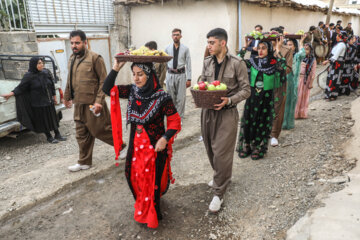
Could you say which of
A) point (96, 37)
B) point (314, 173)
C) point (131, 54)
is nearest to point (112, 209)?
point (131, 54)

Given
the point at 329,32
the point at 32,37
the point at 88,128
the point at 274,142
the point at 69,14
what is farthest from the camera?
the point at 329,32

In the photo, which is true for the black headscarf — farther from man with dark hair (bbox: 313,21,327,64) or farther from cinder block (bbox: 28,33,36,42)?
man with dark hair (bbox: 313,21,327,64)

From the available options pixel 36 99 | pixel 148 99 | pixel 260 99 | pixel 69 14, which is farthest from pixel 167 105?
pixel 69 14

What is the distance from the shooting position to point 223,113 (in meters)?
3.29

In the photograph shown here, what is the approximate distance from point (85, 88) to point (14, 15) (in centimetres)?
515

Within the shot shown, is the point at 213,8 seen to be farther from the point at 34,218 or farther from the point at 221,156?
the point at 34,218

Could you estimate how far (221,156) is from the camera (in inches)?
130

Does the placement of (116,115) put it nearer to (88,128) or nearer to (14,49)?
(88,128)

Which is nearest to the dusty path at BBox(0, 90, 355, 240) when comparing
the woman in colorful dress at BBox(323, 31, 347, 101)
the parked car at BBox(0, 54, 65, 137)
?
the parked car at BBox(0, 54, 65, 137)

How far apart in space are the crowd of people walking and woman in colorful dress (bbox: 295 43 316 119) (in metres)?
0.02

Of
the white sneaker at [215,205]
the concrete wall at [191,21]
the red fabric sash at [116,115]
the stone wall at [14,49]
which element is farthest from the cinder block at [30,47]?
the white sneaker at [215,205]

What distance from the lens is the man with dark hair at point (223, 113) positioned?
126 inches

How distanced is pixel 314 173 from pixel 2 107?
5351 mm

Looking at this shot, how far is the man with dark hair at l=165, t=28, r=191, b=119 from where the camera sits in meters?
6.38
